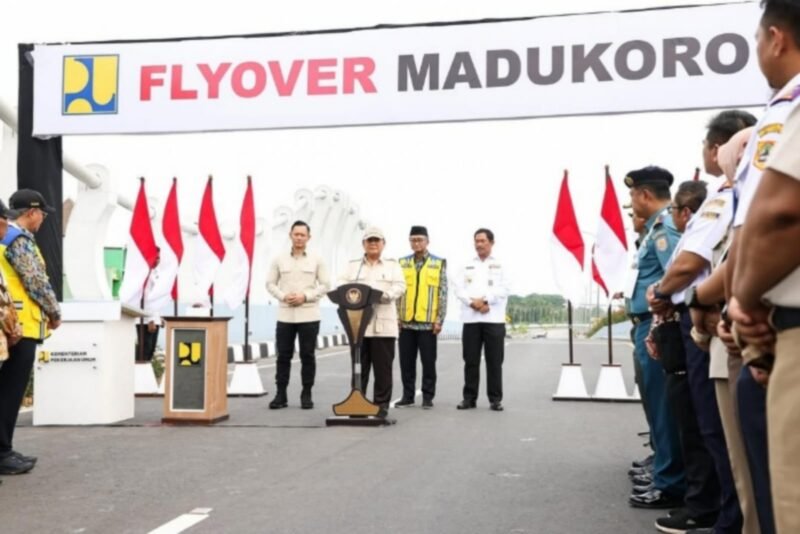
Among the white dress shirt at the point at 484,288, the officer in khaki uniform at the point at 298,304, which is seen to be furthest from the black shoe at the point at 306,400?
the white dress shirt at the point at 484,288

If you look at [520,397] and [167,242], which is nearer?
[520,397]

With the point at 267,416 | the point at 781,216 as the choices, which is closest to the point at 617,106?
the point at 267,416

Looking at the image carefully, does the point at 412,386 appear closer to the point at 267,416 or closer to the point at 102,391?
the point at 267,416

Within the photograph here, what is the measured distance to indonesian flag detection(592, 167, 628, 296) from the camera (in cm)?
1114

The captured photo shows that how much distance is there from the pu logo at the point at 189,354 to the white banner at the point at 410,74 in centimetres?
232

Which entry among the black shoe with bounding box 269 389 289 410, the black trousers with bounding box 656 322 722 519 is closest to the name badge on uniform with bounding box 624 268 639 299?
the black trousers with bounding box 656 322 722 519

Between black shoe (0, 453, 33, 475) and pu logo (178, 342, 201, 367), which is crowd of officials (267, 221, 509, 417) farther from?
black shoe (0, 453, 33, 475)

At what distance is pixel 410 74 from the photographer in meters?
8.88

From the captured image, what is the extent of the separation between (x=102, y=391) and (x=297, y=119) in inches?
130

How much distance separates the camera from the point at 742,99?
26.9 ft

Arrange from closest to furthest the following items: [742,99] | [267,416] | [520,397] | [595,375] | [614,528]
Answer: [614,528], [742,99], [267,416], [520,397], [595,375]

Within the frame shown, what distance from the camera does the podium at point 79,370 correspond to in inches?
329

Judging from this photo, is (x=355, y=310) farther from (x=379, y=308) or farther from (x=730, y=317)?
(x=730, y=317)

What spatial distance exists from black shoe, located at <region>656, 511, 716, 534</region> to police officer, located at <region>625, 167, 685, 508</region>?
52 centimetres
